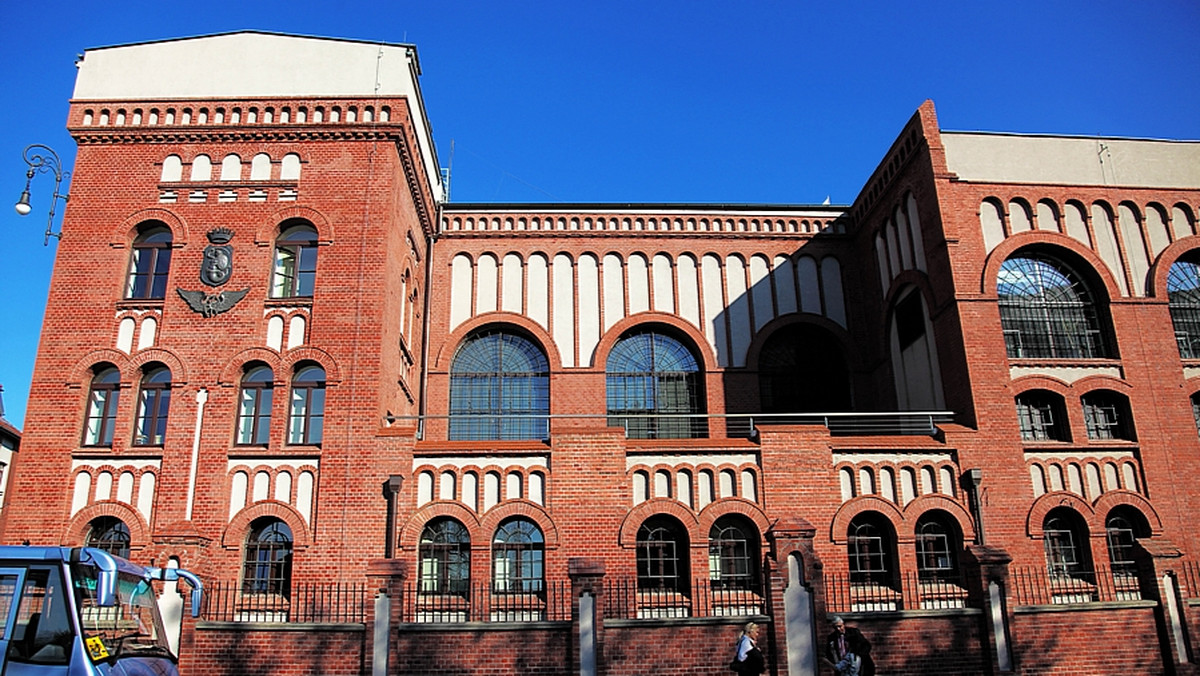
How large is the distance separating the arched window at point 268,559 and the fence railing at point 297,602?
0.15 metres

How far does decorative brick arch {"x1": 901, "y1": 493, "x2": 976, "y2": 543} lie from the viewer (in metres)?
17.0

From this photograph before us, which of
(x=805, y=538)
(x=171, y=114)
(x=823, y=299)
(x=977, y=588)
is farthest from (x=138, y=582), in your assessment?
(x=823, y=299)

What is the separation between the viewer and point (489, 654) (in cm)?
1385

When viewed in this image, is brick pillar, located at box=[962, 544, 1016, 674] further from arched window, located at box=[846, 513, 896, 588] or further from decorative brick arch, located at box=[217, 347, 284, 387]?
decorative brick arch, located at box=[217, 347, 284, 387]

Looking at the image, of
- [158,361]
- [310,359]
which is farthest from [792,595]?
[158,361]

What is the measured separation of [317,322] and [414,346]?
15.4 feet

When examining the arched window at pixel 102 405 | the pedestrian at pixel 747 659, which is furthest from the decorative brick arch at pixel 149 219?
the pedestrian at pixel 747 659

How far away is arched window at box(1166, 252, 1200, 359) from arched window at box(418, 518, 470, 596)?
16722 mm

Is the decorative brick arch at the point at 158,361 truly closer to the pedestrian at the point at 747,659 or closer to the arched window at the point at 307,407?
the arched window at the point at 307,407

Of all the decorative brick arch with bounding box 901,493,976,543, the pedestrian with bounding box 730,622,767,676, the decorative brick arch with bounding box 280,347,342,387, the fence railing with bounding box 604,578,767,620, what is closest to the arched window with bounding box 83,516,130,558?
the decorative brick arch with bounding box 280,347,342,387

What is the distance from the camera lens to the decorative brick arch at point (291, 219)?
18156mm

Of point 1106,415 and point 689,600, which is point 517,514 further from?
point 1106,415

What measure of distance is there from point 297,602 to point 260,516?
1.86 metres

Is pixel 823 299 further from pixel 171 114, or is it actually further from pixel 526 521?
pixel 171 114
